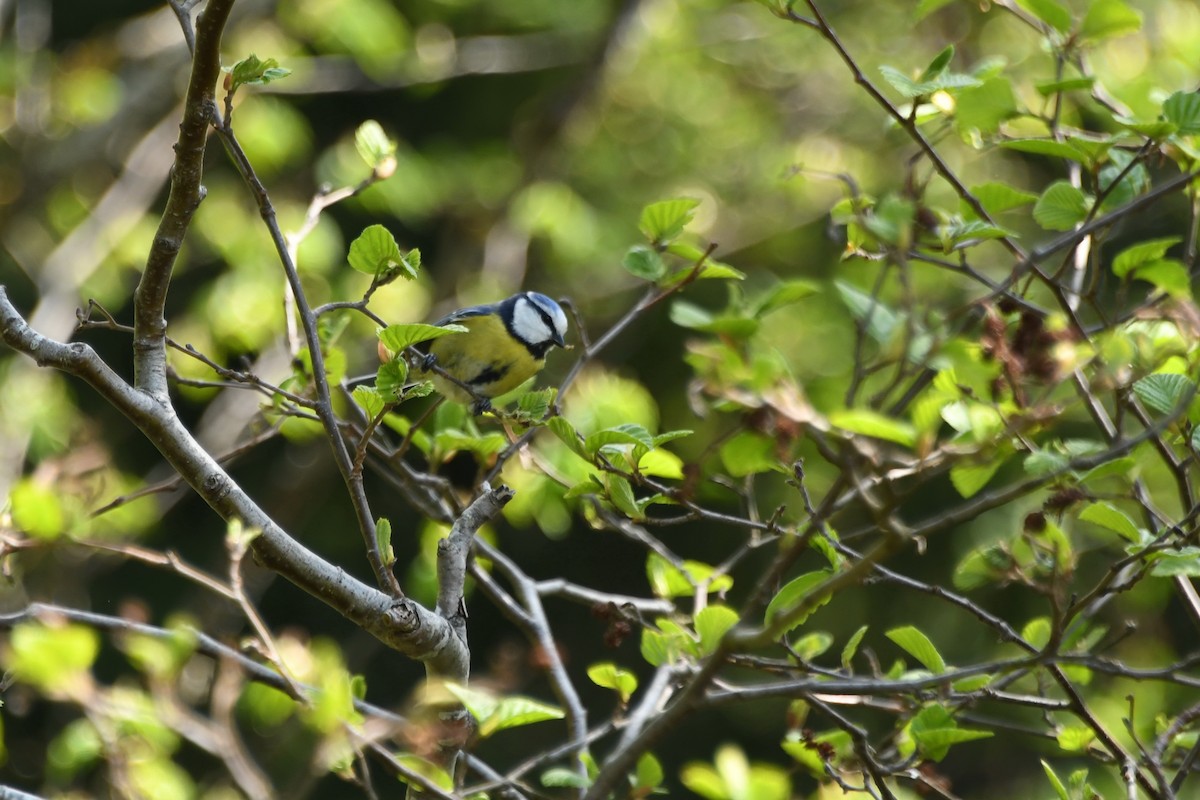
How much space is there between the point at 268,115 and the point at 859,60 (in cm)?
288

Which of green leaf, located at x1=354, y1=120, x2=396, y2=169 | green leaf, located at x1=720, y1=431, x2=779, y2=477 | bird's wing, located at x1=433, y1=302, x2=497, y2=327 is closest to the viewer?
green leaf, located at x1=720, y1=431, x2=779, y2=477

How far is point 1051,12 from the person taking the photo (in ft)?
5.03

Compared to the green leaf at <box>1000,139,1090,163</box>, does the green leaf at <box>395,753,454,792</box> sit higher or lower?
lower

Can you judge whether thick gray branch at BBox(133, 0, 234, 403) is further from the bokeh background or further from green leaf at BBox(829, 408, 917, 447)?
the bokeh background

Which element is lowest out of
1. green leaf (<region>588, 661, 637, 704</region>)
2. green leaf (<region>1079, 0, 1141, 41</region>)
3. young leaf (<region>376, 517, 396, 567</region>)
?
green leaf (<region>588, 661, 637, 704</region>)

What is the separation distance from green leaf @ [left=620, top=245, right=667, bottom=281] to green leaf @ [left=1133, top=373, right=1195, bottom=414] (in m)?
0.60

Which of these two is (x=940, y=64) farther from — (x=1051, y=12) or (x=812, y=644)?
(x=812, y=644)

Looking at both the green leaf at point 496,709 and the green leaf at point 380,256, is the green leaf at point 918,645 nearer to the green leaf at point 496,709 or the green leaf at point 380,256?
the green leaf at point 496,709

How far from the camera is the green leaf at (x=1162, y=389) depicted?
1.27 meters

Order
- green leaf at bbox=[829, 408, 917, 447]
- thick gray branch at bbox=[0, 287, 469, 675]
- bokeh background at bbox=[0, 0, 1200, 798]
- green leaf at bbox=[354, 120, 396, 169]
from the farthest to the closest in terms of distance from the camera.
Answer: bokeh background at bbox=[0, 0, 1200, 798] < green leaf at bbox=[354, 120, 396, 169] < thick gray branch at bbox=[0, 287, 469, 675] < green leaf at bbox=[829, 408, 917, 447]

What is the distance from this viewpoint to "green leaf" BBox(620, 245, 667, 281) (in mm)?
1514

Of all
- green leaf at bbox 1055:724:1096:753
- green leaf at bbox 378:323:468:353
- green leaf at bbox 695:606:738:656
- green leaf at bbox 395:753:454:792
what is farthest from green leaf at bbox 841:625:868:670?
green leaf at bbox 378:323:468:353

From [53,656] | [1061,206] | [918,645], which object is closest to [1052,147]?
[1061,206]

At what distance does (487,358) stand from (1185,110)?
1.74 metres
